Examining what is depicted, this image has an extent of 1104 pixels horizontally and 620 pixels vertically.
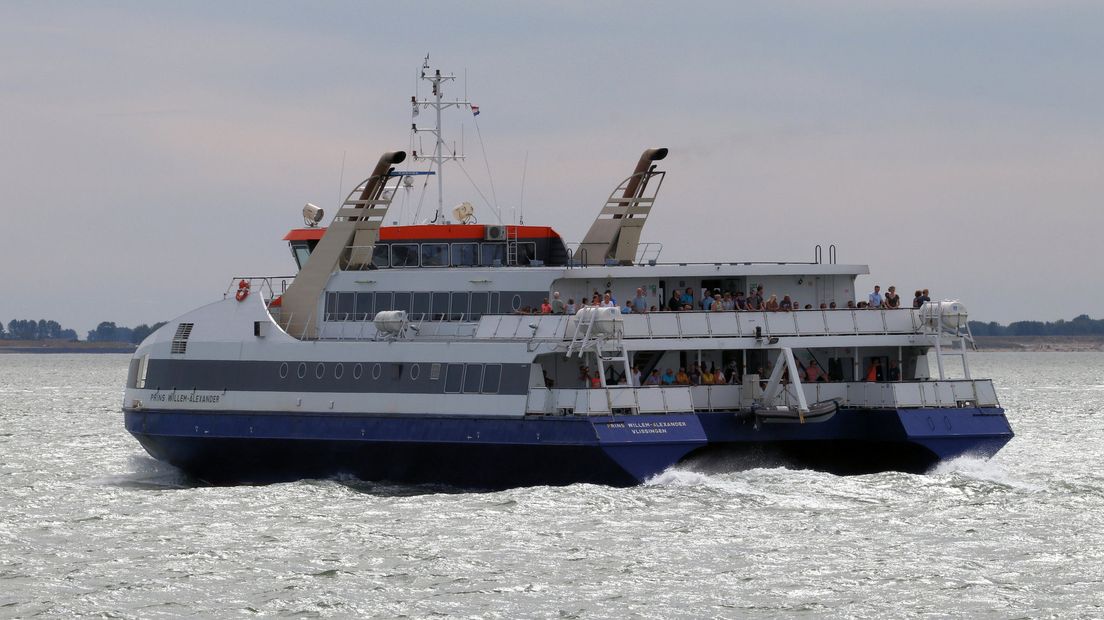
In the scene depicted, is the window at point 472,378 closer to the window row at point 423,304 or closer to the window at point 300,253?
the window row at point 423,304

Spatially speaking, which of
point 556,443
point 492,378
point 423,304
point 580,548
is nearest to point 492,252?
point 423,304

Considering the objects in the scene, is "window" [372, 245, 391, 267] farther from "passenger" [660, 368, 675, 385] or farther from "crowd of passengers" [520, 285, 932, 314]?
"passenger" [660, 368, 675, 385]

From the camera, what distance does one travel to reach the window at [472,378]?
31.9m

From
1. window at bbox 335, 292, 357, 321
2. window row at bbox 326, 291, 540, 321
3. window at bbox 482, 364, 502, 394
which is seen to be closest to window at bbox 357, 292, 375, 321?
window row at bbox 326, 291, 540, 321

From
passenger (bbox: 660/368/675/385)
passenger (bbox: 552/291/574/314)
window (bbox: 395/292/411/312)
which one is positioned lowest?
passenger (bbox: 660/368/675/385)

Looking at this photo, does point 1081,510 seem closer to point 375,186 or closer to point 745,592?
point 745,592

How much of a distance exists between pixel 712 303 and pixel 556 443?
5.00 m

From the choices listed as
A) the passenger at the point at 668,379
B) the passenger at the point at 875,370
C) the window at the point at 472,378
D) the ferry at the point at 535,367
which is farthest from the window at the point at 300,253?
the passenger at the point at 875,370

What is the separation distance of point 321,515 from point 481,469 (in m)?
3.56

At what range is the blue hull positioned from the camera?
30.2 m

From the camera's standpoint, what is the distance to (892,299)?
34.8 meters

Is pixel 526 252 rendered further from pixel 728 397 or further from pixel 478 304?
pixel 728 397

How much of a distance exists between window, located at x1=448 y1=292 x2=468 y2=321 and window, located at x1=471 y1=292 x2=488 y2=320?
0.17 m

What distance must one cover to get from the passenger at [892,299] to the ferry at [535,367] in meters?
0.67
